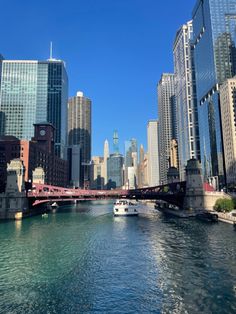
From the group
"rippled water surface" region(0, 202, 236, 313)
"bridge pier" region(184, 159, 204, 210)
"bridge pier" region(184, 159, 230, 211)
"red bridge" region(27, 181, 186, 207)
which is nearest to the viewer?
"rippled water surface" region(0, 202, 236, 313)

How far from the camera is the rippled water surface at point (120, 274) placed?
25594 mm

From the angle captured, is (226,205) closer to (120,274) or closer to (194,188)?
(194,188)

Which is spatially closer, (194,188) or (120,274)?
(120,274)

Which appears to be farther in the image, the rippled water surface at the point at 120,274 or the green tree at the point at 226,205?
the green tree at the point at 226,205

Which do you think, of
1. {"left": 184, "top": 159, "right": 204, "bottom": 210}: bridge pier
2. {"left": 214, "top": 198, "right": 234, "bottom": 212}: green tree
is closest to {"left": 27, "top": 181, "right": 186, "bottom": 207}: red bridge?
{"left": 184, "top": 159, "right": 204, "bottom": 210}: bridge pier

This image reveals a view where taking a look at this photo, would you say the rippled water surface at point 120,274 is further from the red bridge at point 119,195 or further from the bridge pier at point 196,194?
the red bridge at point 119,195

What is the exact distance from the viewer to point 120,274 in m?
34.2

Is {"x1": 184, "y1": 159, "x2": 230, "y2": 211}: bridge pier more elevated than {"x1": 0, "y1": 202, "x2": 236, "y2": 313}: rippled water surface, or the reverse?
{"x1": 184, "y1": 159, "x2": 230, "y2": 211}: bridge pier

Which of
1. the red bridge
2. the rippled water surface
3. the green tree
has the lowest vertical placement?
the rippled water surface

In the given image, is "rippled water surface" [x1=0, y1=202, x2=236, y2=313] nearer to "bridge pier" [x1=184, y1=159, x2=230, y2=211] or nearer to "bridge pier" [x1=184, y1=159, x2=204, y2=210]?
"bridge pier" [x1=184, y1=159, x2=230, y2=211]

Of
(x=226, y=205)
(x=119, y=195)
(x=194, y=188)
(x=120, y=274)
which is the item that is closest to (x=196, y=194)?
(x=194, y=188)

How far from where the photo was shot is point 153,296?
27.5 metres

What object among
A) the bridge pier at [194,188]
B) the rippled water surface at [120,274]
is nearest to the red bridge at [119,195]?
the bridge pier at [194,188]

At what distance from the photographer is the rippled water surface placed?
84.0ft
